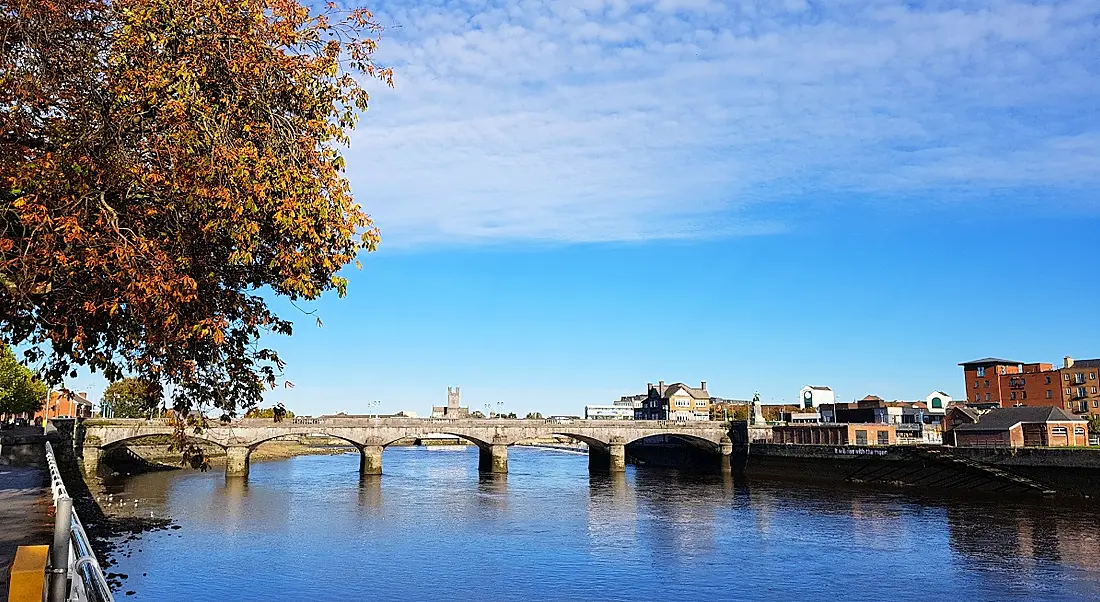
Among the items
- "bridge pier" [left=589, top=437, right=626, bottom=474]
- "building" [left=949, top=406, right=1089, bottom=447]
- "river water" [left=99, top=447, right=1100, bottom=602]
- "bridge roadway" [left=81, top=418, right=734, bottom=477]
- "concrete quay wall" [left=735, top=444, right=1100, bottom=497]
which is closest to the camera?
"river water" [left=99, top=447, right=1100, bottom=602]

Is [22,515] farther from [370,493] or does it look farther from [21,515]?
[370,493]

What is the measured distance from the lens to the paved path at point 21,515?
1752 centimetres

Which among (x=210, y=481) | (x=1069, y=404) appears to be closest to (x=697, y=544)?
(x=210, y=481)

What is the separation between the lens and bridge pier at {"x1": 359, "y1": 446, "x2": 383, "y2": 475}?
86438 millimetres

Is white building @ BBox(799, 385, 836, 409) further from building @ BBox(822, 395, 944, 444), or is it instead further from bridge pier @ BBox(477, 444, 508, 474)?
bridge pier @ BBox(477, 444, 508, 474)

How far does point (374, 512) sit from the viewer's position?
53.6 meters

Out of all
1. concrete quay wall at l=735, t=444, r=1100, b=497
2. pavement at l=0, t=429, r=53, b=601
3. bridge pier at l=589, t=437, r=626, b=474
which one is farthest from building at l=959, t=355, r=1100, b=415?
pavement at l=0, t=429, r=53, b=601

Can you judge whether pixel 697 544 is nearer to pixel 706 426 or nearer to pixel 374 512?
pixel 374 512

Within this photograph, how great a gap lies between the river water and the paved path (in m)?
4.46

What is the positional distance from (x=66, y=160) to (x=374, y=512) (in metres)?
44.9

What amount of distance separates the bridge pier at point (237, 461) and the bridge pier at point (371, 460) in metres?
12.4

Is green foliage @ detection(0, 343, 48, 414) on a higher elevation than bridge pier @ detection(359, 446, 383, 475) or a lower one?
higher

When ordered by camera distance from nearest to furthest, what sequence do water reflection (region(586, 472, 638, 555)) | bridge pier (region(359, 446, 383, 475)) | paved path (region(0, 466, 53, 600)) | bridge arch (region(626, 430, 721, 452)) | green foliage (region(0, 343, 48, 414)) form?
1. paved path (region(0, 466, 53, 600))
2. water reflection (region(586, 472, 638, 555))
3. green foliage (region(0, 343, 48, 414))
4. bridge pier (region(359, 446, 383, 475))
5. bridge arch (region(626, 430, 721, 452))

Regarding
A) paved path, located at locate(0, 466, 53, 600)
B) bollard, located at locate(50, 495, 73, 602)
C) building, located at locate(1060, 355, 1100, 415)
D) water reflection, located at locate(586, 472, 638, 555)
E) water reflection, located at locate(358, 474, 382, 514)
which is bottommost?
water reflection, located at locate(586, 472, 638, 555)
